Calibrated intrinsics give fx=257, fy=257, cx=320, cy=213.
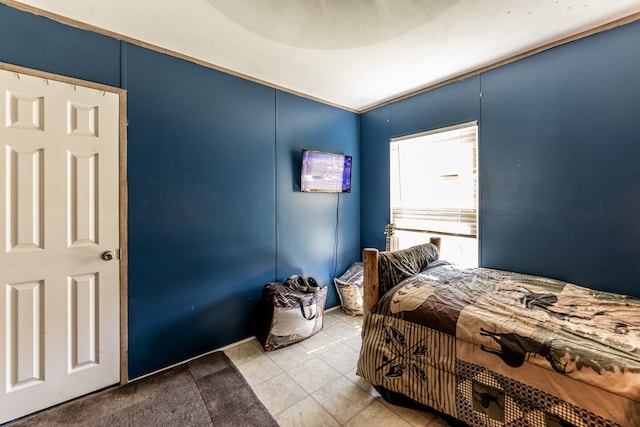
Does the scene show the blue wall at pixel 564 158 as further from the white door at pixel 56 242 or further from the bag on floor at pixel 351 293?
the white door at pixel 56 242

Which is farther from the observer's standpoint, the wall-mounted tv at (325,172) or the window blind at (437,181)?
the wall-mounted tv at (325,172)

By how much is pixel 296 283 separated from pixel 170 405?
138 centimetres

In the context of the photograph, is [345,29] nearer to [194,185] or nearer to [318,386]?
[194,185]

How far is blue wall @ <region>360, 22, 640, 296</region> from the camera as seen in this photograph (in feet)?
5.99

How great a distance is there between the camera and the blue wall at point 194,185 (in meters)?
1.89

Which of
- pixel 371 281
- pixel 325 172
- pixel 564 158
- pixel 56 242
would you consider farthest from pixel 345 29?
pixel 56 242

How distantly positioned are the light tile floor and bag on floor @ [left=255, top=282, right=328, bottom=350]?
0.31 feet

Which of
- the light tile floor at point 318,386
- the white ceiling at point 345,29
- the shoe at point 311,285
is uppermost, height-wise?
the white ceiling at point 345,29

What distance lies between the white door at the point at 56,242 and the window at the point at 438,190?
9.27ft

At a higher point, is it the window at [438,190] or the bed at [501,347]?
the window at [438,190]

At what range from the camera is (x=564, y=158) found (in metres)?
2.05

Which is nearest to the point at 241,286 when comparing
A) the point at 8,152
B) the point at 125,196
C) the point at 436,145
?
the point at 125,196

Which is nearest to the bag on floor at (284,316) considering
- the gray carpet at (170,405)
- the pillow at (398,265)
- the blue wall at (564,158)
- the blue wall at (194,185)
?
the blue wall at (194,185)

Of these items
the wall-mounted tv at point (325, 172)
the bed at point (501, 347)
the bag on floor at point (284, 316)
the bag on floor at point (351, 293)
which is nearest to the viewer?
the bed at point (501, 347)
